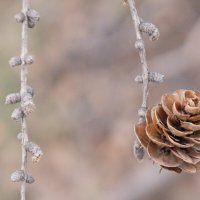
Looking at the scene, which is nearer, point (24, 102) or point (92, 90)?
point (24, 102)

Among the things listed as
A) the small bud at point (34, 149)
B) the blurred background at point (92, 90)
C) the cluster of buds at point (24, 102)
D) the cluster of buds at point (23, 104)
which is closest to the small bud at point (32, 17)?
the cluster of buds at point (24, 102)

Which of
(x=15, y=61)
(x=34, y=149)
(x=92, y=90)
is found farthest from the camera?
(x=92, y=90)

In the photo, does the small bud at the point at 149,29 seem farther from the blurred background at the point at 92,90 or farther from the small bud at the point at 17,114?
the blurred background at the point at 92,90

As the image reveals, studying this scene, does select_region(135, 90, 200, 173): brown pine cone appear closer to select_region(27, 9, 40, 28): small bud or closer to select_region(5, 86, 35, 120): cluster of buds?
select_region(5, 86, 35, 120): cluster of buds

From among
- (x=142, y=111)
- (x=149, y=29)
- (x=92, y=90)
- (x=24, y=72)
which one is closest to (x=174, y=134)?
(x=142, y=111)

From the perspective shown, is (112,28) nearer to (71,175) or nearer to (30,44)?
(30,44)

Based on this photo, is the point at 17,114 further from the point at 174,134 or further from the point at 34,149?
the point at 174,134
